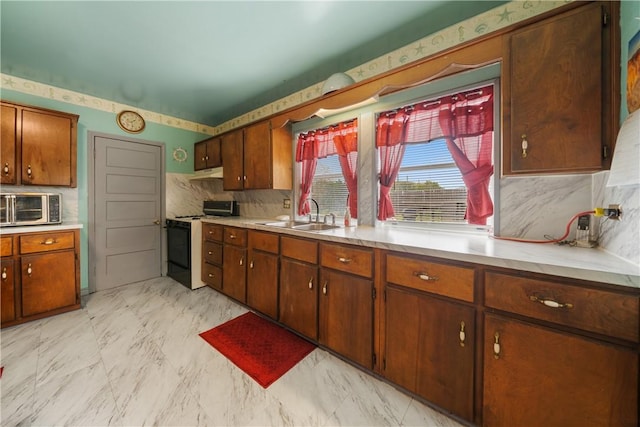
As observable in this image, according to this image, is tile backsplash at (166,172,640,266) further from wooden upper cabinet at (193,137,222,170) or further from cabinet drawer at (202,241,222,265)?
wooden upper cabinet at (193,137,222,170)

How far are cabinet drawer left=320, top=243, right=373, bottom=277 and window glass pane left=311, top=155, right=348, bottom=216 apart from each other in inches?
37.1

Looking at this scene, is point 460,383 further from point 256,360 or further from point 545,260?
point 256,360

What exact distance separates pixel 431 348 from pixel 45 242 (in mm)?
3622

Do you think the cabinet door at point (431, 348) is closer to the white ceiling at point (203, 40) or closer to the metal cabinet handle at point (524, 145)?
the metal cabinet handle at point (524, 145)

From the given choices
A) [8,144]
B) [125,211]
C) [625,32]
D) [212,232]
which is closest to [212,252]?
[212,232]

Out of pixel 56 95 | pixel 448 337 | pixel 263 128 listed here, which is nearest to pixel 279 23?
pixel 263 128

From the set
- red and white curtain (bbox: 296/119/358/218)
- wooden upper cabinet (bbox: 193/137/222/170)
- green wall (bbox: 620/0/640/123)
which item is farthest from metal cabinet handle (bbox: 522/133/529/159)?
wooden upper cabinet (bbox: 193/137/222/170)

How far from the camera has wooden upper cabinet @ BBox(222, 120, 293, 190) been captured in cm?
285

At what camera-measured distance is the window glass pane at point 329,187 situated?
2.68 m

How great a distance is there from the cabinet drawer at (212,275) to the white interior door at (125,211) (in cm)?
107

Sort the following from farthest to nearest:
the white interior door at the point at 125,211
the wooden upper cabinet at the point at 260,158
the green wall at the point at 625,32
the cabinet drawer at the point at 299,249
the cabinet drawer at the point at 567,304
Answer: the white interior door at the point at 125,211 → the wooden upper cabinet at the point at 260,158 → the cabinet drawer at the point at 299,249 → the green wall at the point at 625,32 → the cabinet drawer at the point at 567,304

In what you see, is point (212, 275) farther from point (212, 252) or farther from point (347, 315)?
point (347, 315)

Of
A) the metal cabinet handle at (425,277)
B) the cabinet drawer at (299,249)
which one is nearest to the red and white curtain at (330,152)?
the cabinet drawer at (299,249)

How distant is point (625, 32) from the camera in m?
1.08
